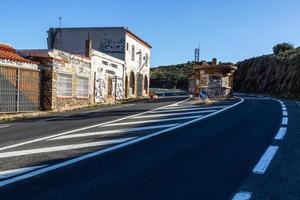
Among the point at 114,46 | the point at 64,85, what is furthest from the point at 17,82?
the point at 114,46

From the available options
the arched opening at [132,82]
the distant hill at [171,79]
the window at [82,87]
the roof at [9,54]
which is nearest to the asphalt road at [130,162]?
the roof at [9,54]

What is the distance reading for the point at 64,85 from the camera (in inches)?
1248

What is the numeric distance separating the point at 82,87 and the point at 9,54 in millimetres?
10007

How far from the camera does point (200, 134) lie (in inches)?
538

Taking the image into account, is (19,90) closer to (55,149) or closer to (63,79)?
(63,79)

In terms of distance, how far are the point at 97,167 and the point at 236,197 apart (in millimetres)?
2814

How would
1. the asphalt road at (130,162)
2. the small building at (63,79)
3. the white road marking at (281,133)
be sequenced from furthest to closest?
the small building at (63,79)
the white road marking at (281,133)
the asphalt road at (130,162)

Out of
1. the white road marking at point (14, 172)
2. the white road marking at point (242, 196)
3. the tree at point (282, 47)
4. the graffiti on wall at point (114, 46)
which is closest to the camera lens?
the white road marking at point (242, 196)

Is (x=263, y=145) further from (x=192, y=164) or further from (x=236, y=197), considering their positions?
(x=236, y=197)

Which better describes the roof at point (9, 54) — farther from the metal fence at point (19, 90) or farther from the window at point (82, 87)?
the window at point (82, 87)

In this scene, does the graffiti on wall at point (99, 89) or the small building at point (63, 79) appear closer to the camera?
the small building at point (63, 79)

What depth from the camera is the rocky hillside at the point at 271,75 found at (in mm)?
69575

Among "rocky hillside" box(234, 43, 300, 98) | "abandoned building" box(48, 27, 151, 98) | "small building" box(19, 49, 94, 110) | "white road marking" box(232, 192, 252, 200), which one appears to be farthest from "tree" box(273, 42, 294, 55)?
"white road marking" box(232, 192, 252, 200)

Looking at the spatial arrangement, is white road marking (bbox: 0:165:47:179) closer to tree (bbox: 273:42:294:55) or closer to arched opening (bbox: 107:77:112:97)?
arched opening (bbox: 107:77:112:97)
